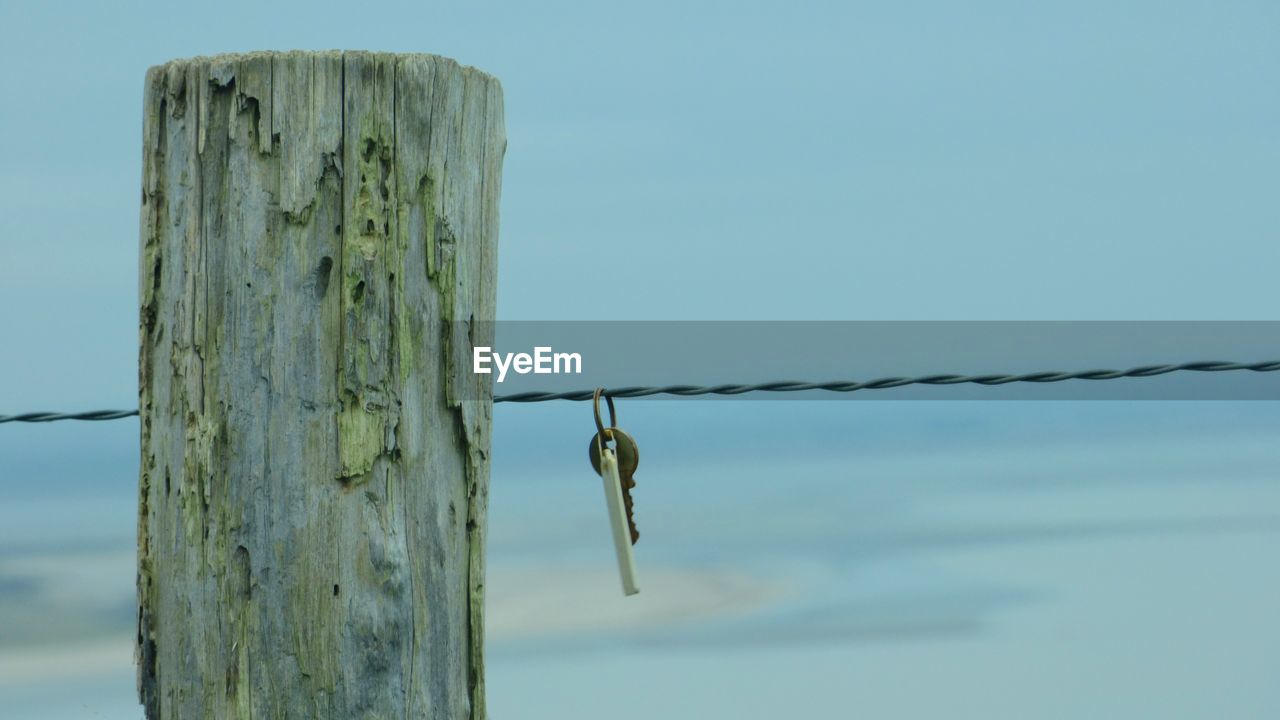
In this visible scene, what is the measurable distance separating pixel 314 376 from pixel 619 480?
0.46 m

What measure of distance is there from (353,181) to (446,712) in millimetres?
735

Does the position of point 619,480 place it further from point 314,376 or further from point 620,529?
point 314,376

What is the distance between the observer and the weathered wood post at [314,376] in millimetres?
1599

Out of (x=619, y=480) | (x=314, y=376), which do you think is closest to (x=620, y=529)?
(x=619, y=480)

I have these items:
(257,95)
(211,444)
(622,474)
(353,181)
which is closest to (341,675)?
(211,444)

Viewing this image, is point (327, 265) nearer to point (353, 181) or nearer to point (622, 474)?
point (353, 181)

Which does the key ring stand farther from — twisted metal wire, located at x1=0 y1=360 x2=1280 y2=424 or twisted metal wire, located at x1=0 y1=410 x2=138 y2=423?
twisted metal wire, located at x1=0 y1=410 x2=138 y2=423

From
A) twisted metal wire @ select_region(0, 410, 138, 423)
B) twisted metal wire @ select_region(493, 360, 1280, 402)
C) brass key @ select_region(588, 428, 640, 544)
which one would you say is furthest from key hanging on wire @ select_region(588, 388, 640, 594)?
twisted metal wire @ select_region(0, 410, 138, 423)

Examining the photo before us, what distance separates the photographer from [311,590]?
5.26ft

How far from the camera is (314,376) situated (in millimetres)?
1595

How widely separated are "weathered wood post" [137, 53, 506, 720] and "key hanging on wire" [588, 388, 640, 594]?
216 mm

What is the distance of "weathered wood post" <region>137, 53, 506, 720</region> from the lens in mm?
1599

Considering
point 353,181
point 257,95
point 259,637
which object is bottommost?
point 259,637

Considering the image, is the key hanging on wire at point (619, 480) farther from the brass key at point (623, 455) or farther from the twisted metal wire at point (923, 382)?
the twisted metal wire at point (923, 382)
